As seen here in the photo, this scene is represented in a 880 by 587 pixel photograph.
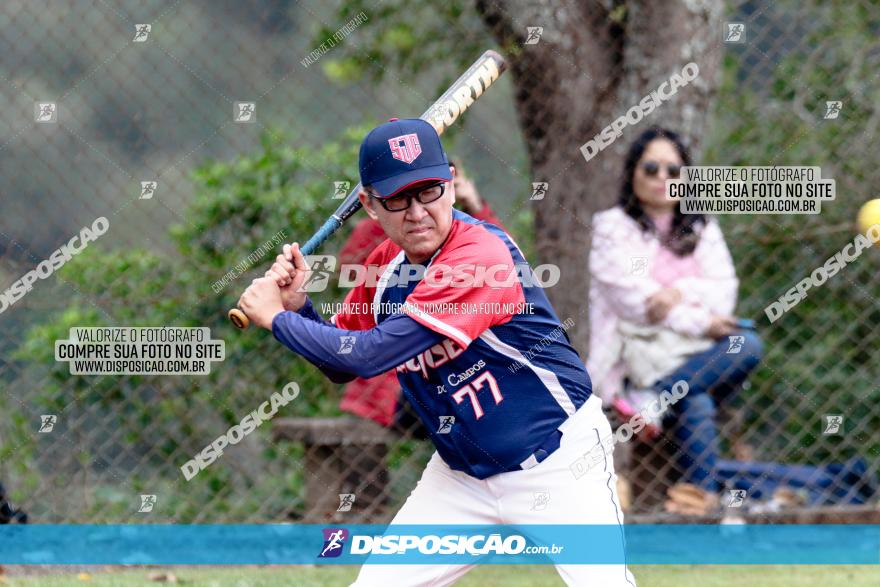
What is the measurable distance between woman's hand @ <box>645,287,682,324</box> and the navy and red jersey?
1.48 m

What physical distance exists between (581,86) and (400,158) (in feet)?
7.01

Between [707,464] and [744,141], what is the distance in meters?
1.77

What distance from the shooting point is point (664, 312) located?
4.61 metres

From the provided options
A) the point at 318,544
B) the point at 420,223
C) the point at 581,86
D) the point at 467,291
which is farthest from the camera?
the point at 581,86

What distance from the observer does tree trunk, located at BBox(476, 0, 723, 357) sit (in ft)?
16.0

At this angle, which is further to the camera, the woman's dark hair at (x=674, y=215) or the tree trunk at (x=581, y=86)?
the tree trunk at (x=581, y=86)

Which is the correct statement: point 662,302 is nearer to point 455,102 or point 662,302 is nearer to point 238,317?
point 455,102

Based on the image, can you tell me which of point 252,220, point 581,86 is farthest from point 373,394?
point 581,86

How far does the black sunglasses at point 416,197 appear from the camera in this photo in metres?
3.01

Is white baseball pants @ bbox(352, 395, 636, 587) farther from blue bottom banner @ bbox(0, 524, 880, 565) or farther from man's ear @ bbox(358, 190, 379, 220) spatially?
blue bottom banner @ bbox(0, 524, 880, 565)

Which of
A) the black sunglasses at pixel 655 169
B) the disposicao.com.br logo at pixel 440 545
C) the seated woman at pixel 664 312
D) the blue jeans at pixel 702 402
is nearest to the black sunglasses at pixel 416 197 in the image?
the disposicao.com.br logo at pixel 440 545

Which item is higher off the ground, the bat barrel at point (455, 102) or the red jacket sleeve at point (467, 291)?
the bat barrel at point (455, 102)

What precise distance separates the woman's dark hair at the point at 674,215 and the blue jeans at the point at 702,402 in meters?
0.43

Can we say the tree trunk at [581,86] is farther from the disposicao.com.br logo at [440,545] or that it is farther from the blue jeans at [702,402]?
the disposicao.com.br logo at [440,545]
